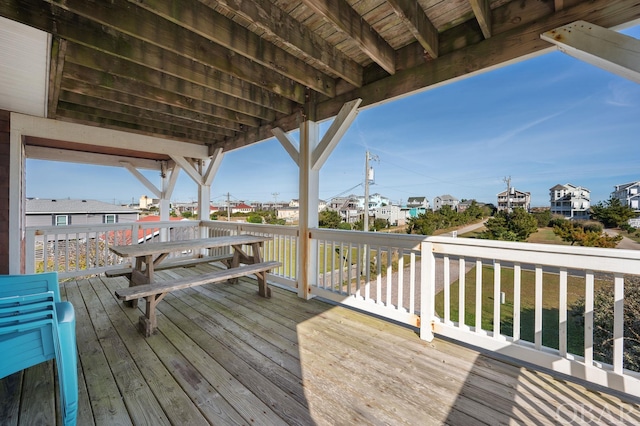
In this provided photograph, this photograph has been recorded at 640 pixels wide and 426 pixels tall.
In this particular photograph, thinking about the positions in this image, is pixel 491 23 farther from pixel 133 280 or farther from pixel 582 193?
pixel 133 280

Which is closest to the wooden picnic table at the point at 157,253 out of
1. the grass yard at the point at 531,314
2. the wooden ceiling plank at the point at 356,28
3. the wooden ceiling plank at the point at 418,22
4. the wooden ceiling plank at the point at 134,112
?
the wooden ceiling plank at the point at 134,112

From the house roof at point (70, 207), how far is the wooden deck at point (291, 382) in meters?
12.3

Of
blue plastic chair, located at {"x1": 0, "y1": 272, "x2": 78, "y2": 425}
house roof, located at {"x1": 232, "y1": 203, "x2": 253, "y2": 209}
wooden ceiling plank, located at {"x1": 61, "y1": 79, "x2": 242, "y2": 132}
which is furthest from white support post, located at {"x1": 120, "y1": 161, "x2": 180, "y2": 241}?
blue plastic chair, located at {"x1": 0, "y1": 272, "x2": 78, "y2": 425}

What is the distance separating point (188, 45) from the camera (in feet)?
6.93

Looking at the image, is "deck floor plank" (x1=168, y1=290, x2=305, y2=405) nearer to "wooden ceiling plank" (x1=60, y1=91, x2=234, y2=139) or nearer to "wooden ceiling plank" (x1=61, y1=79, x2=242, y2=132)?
"wooden ceiling plank" (x1=61, y1=79, x2=242, y2=132)

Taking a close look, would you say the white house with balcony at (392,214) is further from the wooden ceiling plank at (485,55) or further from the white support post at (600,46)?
the white support post at (600,46)

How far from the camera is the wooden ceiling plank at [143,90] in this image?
8.40 feet

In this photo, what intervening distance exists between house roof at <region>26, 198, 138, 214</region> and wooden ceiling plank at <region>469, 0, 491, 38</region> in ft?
47.2

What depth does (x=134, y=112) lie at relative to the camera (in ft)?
12.0

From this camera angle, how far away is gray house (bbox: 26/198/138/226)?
35.1 feet

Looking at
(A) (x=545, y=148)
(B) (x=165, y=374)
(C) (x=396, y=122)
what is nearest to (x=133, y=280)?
(B) (x=165, y=374)

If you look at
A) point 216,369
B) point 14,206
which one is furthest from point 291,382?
point 14,206

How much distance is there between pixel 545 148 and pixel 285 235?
145 inches

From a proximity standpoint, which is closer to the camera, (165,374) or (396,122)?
(165,374)
